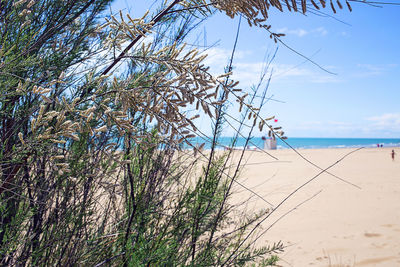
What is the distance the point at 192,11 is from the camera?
6.20 ft

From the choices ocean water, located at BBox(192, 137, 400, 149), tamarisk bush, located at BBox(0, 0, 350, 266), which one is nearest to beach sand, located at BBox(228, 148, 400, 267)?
ocean water, located at BBox(192, 137, 400, 149)

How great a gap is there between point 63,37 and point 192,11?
0.75m

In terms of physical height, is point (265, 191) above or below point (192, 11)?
below

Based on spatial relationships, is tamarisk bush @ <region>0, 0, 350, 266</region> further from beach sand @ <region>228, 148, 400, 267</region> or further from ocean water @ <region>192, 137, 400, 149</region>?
beach sand @ <region>228, 148, 400, 267</region>

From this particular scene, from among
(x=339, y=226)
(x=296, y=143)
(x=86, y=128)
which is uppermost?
(x=86, y=128)

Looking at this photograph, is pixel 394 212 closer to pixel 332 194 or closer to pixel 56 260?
pixel 332 194

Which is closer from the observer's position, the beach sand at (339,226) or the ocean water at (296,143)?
the ocean water at (296,143)

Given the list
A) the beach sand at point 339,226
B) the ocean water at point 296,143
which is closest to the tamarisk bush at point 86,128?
the ocean water at point 296,143

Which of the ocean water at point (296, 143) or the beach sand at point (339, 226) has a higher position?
the ocean water at point (296, 143)

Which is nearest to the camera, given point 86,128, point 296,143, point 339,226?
point 86,128

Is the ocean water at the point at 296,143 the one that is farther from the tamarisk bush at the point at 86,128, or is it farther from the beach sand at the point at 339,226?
the beach sand at the point at 339,226

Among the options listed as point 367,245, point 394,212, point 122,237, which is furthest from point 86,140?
point 394,212

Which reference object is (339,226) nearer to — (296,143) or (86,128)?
(86,128)

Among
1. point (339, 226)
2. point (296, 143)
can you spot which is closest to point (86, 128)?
point (339, 226)
